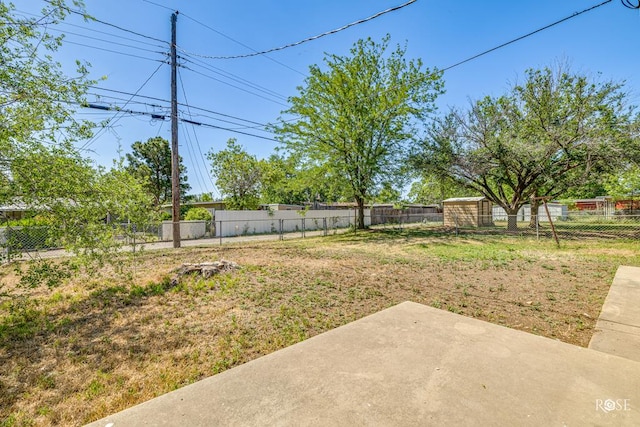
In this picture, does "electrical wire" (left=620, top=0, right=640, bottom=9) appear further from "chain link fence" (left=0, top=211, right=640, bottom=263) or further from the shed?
the shed

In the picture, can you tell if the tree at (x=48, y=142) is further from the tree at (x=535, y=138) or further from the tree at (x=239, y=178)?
the tree at (x=239, y=178)

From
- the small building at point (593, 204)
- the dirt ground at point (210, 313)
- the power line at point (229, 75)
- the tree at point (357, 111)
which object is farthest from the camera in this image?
the small building at point (593, 204)

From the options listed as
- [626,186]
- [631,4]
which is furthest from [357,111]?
[626,186]

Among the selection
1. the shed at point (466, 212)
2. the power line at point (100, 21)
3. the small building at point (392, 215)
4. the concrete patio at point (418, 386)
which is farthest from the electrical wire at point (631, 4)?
the small building at point (392, 215)

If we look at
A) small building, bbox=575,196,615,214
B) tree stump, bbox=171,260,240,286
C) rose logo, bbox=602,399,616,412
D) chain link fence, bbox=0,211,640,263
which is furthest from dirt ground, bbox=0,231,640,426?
small building, bbox=575,196,615,214

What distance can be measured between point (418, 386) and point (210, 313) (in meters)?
3.01

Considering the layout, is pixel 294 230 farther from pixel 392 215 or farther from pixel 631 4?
pixel 631 4

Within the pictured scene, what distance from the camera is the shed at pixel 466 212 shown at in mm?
19422

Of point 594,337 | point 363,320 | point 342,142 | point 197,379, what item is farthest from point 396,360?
point 342,142

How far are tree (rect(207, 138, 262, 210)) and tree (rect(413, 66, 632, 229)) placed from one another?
505 inches

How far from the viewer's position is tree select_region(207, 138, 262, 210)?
2264cm

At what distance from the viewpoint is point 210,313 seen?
13.4 feet

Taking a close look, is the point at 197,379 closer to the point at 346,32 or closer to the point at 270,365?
the point at 270,365

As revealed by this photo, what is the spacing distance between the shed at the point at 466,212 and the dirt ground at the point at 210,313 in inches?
472
